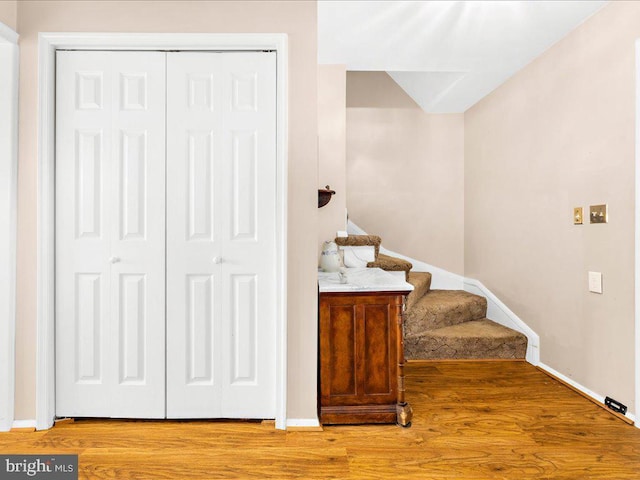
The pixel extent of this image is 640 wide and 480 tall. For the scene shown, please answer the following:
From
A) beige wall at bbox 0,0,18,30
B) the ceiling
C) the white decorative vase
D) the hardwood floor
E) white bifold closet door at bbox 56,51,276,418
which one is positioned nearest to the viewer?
the hardwood floor

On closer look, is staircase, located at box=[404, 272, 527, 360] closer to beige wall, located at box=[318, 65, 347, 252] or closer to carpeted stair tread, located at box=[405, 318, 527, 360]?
carpeted stair tread, located at box=[405, 318, 527, 360]

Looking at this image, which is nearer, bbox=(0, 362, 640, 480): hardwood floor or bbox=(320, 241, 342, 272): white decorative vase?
bbox=(0, 362, 640, 480): hardwood floor

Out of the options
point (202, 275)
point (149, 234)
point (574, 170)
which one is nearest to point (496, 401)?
point (574, 170)

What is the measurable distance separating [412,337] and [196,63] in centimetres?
249

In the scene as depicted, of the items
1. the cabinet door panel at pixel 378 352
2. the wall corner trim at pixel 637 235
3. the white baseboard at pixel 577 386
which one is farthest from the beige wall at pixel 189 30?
the white baseboard at pixel 577 386

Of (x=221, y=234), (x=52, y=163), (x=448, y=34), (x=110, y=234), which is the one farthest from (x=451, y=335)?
(x=52, y=163)

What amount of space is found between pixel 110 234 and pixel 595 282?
9.54 ft

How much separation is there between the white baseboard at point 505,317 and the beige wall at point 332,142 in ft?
5.39

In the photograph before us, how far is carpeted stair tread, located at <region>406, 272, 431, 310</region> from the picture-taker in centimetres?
327

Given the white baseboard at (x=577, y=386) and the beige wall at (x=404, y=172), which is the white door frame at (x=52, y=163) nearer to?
the white baseboard at (x=577, y=386)

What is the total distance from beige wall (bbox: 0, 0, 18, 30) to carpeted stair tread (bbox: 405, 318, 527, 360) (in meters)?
3.23

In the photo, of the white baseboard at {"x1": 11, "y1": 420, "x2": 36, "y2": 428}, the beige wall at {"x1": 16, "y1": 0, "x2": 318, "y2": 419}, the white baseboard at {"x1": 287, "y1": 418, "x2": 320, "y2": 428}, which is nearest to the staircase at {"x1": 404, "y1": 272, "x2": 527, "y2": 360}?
the white baseboard at {"x1": 287, "y1": 418, "x2": 320, "y2": 428}

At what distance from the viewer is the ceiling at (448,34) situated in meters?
2.24

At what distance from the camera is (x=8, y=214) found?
6.56 ft
